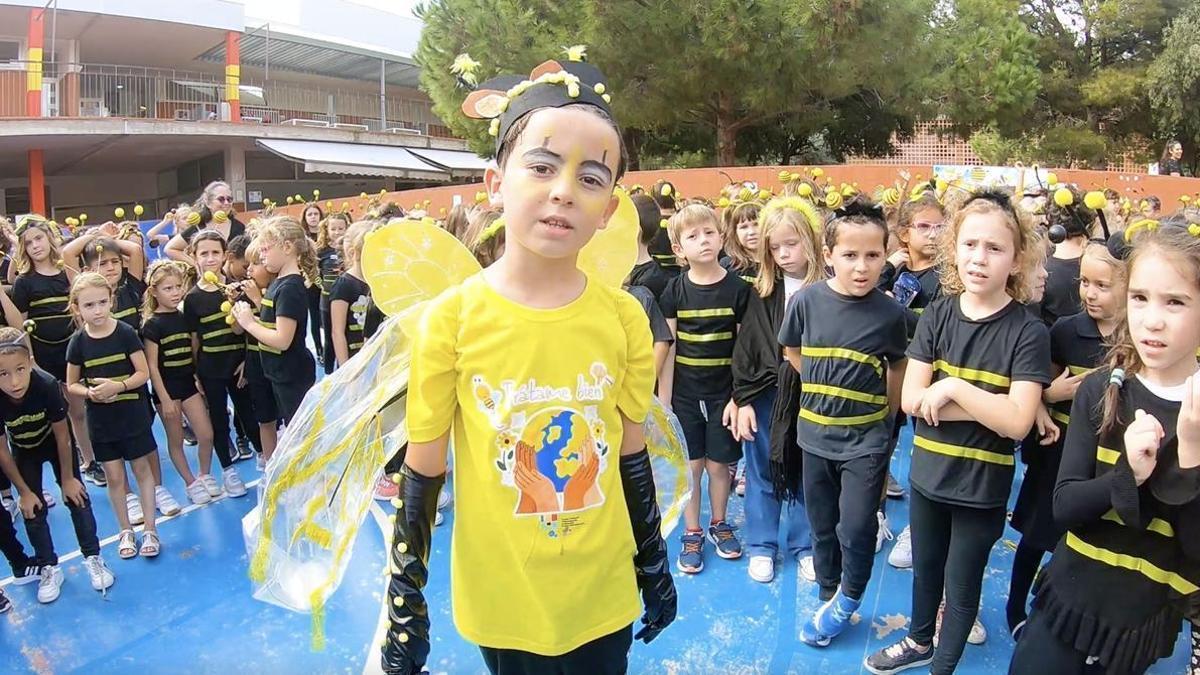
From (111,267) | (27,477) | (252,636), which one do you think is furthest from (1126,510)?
(111,267)

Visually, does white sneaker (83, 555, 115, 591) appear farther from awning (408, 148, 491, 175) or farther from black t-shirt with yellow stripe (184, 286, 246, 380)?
awning (408, 148, 491, 175)

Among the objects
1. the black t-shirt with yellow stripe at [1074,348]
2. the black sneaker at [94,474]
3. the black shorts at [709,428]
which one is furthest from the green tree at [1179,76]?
the black sneaker at [94,474]

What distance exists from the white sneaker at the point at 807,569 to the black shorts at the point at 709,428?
→ 517mm

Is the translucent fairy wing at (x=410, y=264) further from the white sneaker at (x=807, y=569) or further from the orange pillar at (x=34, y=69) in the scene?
the orange pillar at (x=34, y=69)

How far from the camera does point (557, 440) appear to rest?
1610 mm

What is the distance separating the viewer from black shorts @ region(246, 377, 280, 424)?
173 inches

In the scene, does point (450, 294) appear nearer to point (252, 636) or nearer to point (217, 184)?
point (252, 636)

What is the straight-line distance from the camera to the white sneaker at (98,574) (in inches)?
135

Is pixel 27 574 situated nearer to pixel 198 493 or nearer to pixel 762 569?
pixel 198 493

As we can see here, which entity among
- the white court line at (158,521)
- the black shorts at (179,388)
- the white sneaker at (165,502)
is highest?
the black shorts at (179,388)

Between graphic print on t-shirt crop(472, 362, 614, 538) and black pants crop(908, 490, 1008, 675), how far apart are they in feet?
4.46

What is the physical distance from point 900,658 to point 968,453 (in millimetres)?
760

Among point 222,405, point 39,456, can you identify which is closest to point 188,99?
point 222,405

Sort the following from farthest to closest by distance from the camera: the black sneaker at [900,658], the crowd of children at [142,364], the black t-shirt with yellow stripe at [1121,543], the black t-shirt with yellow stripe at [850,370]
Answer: the crowd of children at [142,364] → the black t-shirt with yellow stripe at [850,370] → the black sneaker at [900,658] → the black t-shirt with yellow stripe at [1121,543]
